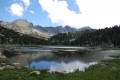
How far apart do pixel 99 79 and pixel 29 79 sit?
1250cm

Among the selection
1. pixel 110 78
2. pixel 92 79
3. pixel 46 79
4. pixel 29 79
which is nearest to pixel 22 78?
pixel 29 79

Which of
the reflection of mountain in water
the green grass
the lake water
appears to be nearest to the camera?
the green grass

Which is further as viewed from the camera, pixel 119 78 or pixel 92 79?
pixel 92 79

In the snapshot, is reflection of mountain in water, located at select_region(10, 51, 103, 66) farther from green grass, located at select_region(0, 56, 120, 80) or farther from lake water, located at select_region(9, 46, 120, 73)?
green grass, located at select_region(0, 56, 120, 80)

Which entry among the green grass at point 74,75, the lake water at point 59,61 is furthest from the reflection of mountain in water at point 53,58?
the green grass at point 74,75

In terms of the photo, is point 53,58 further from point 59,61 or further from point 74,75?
point 74,75

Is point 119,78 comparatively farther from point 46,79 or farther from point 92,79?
point 46,79

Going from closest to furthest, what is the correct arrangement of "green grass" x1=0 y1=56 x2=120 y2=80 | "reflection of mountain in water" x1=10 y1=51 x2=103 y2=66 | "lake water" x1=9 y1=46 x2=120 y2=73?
"green grass" x1=0 y1=56 x2=120 y2=80
"lake water" x1=9 y1=46 x2=120 y2=73
"reflection of mountain in water" x1=10 y1=51 x2=103 y2=66

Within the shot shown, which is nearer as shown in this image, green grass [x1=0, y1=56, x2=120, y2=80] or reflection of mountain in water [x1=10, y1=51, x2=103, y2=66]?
green grass [x1=0, y1=56, x2=120, y2=80]

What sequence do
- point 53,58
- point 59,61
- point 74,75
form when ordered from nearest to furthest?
1. point 74,75
2. point 59,61
3. point 53,58

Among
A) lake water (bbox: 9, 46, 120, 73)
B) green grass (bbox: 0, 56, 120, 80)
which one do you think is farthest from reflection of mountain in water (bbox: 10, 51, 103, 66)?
green grass (bbox: 0, 56, 120, 80)

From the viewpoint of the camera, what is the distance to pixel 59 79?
2653 centimetres

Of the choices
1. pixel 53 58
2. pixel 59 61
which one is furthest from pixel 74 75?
pixel 53 58

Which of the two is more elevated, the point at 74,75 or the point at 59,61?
the point at 74,75
